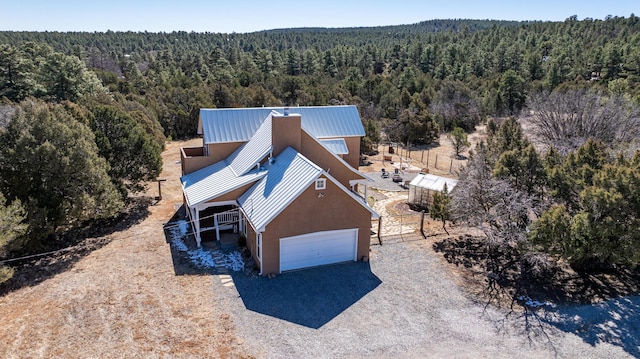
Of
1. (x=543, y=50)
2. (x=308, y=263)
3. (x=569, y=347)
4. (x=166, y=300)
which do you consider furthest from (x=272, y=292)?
(x=543, y=50)

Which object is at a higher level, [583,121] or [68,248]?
[583,121]

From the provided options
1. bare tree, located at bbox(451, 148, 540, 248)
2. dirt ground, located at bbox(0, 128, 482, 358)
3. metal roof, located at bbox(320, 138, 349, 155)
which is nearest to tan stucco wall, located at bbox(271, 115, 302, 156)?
metal roof, located at bbox(320, 138, 349, 155)

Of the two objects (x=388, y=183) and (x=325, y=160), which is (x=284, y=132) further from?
(x=388, y=183)

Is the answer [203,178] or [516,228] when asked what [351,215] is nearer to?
[516,228]

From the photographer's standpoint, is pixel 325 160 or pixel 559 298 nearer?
pixel 559 298

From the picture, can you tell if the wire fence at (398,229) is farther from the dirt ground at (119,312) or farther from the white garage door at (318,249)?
the dirt ground at (119,312)

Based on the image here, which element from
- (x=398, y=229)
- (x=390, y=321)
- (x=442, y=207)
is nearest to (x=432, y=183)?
(x=398, y=229)
